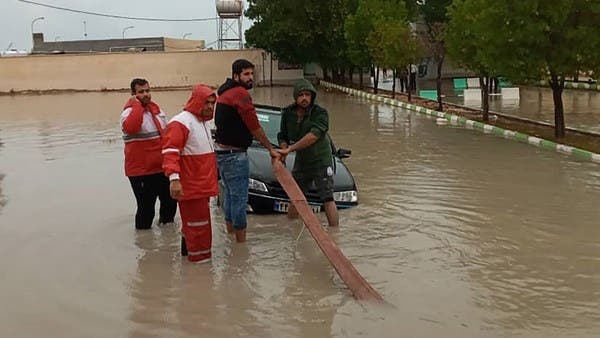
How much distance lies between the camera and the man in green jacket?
283 inches

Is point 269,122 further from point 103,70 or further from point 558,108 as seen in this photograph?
point 103,70

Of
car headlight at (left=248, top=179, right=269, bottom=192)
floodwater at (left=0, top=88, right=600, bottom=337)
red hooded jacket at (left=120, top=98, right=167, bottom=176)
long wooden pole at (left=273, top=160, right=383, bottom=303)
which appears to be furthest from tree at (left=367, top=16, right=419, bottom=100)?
long wooden pole at (left=273, top=160, right=383, bottom=303)

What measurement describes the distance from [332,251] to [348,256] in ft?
2.87

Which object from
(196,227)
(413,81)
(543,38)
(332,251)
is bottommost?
(332,251)

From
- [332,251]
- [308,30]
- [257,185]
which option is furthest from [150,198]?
[308,30]

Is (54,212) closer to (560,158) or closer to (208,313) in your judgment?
(208,313)

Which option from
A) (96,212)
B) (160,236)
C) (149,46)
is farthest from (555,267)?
(149,46)

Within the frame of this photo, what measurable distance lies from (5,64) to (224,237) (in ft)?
157

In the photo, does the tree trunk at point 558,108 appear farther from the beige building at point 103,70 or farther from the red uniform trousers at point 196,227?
the beige building at point 103,70

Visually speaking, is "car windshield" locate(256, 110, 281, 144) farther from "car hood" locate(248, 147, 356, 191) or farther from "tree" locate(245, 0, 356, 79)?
"tree" locate(245, 0, 356, 79)

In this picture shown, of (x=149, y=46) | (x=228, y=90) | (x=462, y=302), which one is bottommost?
(x=462, y=302)

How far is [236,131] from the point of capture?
22.1 feet

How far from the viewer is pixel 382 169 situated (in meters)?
12.1

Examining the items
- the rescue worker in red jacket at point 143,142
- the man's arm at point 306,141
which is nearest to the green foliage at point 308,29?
the rescue worker in red jacket at point 143,142
